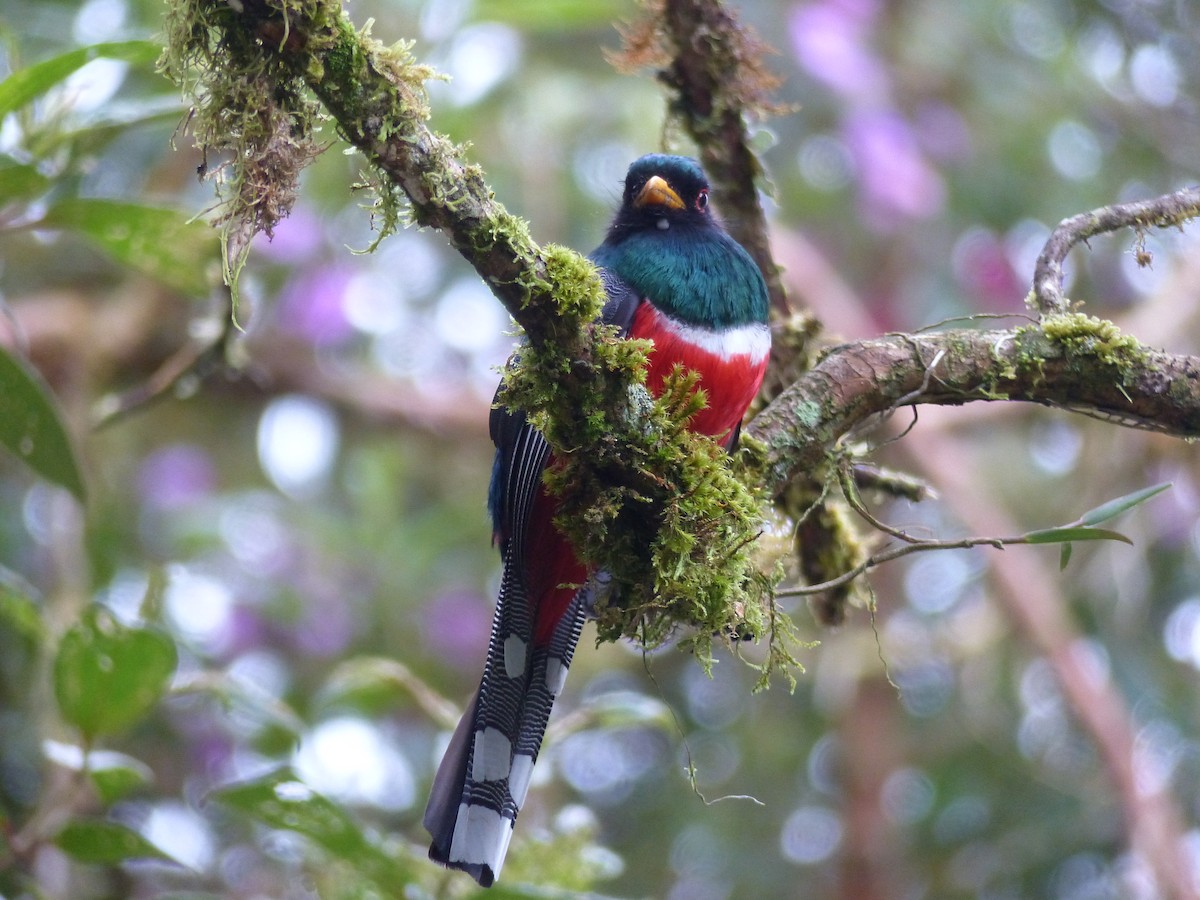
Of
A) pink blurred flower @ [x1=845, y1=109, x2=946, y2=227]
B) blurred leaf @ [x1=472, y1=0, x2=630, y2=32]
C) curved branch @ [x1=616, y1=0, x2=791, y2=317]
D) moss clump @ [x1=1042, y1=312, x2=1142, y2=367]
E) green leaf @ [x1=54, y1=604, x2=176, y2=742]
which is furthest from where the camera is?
pink blurred flower @ [x1=845, y1=109, x2=946, y2=227]

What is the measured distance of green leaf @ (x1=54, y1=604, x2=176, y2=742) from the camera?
2547mm

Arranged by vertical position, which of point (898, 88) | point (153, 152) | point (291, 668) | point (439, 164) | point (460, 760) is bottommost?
point (460, 760)

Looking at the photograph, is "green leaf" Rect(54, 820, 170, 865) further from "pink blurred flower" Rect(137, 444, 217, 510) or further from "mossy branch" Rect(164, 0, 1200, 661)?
"pink blurred flower" Rect(137, 444, 217, 510)

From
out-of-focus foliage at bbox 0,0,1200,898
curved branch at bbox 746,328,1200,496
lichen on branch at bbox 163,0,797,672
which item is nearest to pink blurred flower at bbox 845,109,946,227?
out-of-focus foliage at bbox 0,0,1200,898

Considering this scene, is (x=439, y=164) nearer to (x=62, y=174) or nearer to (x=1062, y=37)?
(x=62, y=174)

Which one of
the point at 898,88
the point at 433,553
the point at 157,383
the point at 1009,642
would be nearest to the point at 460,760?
the point at 157,383

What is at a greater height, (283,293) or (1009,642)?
(283,293)

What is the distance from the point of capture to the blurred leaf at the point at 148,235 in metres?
2.66

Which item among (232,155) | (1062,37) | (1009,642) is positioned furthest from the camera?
(1062,37)

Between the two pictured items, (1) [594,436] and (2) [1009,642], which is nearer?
(1) [594,436]

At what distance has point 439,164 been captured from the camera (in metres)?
1.77

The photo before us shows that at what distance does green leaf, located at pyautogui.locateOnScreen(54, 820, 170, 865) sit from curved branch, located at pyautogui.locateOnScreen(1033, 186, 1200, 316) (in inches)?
81.4

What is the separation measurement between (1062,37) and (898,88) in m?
0.81

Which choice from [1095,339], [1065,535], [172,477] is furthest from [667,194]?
[172,477]
